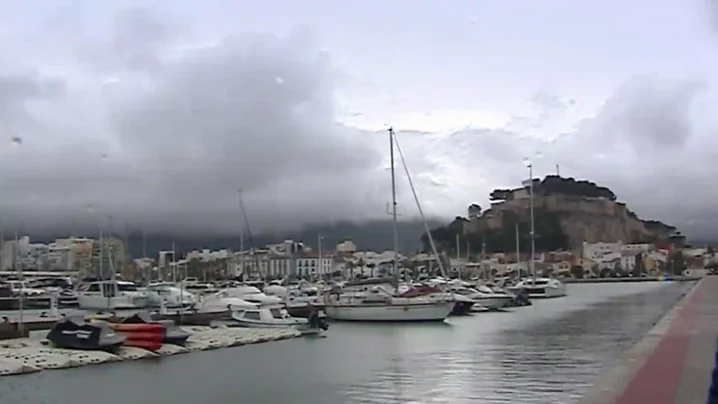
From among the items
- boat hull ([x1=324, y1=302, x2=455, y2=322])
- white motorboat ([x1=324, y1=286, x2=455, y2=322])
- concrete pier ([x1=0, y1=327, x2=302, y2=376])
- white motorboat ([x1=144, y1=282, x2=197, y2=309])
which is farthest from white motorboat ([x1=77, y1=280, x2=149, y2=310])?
concrete pier ([x1=0, y1=327, x2=302, y2=376])

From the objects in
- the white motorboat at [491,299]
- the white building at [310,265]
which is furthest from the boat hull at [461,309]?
the white building at [310,265]

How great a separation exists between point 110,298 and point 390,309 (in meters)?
25.1

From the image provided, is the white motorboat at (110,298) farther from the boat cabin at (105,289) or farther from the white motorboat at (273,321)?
the white motorboat at (273,321)

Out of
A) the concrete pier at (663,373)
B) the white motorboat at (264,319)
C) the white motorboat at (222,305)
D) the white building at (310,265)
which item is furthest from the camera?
the white building at (310,265)

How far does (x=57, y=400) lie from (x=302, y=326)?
76.1 feet

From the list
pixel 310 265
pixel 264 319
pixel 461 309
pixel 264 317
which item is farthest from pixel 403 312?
pixel 310 265

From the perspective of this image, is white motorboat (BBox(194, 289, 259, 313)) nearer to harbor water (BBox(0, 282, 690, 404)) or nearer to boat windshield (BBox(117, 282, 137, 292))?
harbor water (BBox(0, 282, 690, 404))

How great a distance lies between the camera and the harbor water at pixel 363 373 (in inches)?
835

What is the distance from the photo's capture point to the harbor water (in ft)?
69.6

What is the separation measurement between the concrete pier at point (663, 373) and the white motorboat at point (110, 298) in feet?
153

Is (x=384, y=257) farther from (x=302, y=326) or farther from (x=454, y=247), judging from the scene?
(x=302, y=326)

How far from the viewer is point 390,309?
2063 inches

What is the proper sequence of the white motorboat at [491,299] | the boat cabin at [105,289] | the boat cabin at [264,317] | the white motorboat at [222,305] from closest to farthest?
1. the boat cabin at [264,317]
2. the white motorboat at [222,305]
3. the boat cabin at [105,289]
4. the white motorboat at [491,299]

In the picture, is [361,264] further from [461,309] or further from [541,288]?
[461,309]
